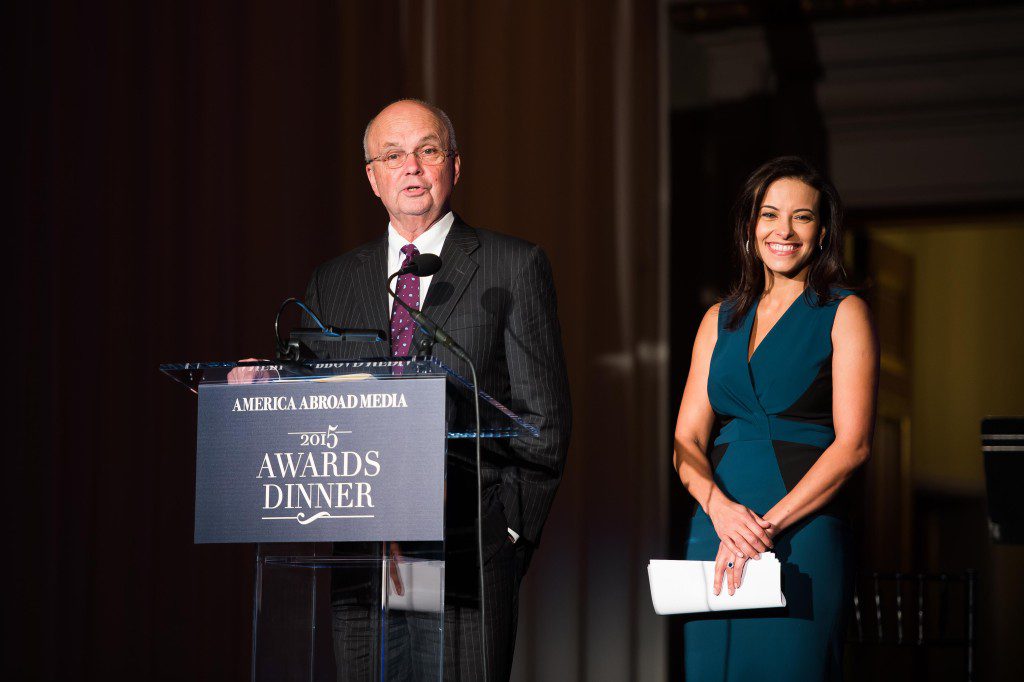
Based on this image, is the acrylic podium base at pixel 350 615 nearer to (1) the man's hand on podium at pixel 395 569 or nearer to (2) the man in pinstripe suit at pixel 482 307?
(1) the man's hand on podium at pixel 395 569

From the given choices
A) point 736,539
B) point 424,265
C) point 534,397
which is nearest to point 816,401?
point 736,539

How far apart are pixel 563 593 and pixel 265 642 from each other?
2873 mm

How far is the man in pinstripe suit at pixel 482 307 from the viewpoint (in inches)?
83.6

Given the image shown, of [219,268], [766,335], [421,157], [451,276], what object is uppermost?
[219,268]

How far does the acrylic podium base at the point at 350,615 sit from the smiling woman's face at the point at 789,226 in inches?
35.0

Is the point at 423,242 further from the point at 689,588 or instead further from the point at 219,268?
the point at 219,268

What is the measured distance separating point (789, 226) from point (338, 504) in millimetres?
984

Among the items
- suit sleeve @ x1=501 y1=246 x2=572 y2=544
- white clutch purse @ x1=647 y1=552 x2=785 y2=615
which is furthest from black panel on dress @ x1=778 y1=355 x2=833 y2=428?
suit sleeve @ x1=501 y1=246 x2=572 y2=544

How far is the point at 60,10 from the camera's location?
15.3 feet

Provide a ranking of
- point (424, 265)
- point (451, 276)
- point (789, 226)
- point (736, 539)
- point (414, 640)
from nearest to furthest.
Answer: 1. point (414, 640)
2. point (424, 265)
3. point (736, 539)
4. point (789, 226)
5. point (451, 276)

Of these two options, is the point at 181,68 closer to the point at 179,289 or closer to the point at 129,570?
the point at 179,289

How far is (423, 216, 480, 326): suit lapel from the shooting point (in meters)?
2.22

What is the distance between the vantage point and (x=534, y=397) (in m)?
2.22

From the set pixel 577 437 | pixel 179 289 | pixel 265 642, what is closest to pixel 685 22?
pixel 577 437
